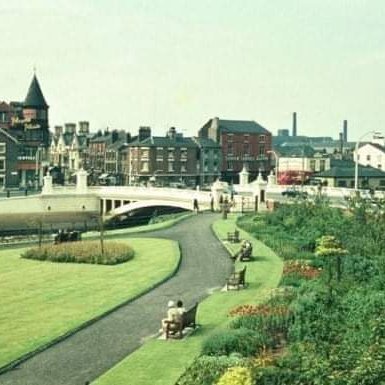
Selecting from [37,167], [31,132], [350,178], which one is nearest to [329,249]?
[350,178]

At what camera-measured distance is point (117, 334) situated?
→ 992 inches

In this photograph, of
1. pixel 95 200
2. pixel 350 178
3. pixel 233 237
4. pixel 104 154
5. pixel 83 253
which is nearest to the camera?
pixel 83 253

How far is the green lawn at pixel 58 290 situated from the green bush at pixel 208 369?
586 cm

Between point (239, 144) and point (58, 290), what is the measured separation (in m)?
104

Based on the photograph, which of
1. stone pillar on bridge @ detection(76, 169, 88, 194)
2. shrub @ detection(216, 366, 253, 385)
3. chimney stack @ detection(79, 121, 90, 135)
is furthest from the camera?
chimney stack @ detection(79, 121, 90, 135)

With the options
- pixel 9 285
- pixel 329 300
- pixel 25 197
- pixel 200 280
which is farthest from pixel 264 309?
pixel 25 197

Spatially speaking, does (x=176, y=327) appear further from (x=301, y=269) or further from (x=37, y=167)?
(x=37, y=167)

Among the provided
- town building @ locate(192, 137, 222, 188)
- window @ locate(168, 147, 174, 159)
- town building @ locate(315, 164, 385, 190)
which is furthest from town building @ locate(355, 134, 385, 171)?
window @ locate(168, 147, 174, 159)

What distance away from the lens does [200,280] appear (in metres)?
34.6

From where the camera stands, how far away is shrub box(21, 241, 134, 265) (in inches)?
1614

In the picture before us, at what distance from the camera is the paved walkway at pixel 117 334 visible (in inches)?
825

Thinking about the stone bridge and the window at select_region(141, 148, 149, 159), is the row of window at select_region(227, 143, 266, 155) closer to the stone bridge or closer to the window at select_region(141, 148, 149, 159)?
the window at select_region(141, 148, 149, 159)

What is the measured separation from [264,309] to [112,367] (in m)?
→ 6.63

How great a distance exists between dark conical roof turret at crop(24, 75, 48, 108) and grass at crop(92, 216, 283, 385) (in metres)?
93.0
